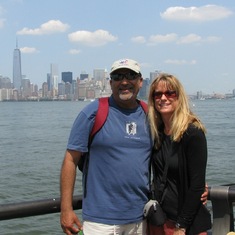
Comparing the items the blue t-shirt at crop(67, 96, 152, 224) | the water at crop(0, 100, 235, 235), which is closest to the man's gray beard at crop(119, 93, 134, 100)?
the blue t-shirt at crop(67, 96, 152, 224)

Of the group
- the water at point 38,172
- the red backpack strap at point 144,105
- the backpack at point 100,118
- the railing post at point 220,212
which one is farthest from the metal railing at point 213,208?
the water at point 38,172

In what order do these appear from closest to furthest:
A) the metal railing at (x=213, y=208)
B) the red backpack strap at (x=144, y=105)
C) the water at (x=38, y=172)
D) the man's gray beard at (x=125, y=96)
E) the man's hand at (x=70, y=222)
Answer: the metal railing at (x=213, y=208) → the man's hand at (x=70, y=222) → the man's gray beard at (x=125, y=96) → the red backpack strap at (x=144, y=105) → the water at (x=38, y=172)

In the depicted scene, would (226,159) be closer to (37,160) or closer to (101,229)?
(37,160)

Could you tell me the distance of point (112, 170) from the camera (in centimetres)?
320

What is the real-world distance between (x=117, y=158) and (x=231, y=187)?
2.91 feet

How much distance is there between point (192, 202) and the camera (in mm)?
3125

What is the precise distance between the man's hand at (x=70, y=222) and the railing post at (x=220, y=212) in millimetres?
1040

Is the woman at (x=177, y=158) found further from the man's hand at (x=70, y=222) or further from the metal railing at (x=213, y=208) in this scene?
the man's hand at (x=70, y=222)

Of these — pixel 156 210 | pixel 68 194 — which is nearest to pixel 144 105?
pixel 156 210

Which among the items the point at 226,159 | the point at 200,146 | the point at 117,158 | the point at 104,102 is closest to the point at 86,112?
the point at 104,102

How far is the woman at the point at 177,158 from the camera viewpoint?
312cm

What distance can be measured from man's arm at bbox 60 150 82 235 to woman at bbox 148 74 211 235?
0.62 meters

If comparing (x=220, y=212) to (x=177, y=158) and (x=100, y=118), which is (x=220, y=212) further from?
(x=100, y=118)

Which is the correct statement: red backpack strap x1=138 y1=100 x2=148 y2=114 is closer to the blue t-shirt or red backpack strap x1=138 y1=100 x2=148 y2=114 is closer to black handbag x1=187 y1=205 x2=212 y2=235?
the blue t-shirt
